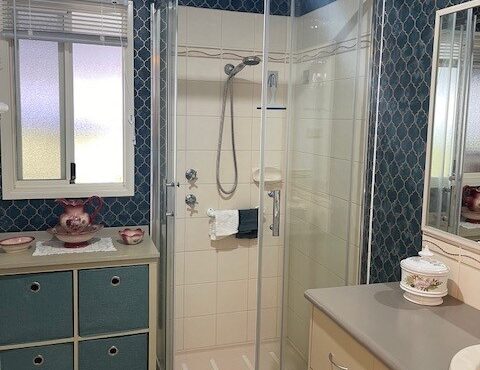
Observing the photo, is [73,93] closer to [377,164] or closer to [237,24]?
[237,24]

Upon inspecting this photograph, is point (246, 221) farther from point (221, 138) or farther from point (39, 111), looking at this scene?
point (39, 111)

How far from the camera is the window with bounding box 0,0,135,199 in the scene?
275cm

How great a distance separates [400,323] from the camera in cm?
158

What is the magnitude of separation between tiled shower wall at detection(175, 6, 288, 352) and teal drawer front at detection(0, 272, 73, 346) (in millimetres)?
860

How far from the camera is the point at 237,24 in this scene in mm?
3086

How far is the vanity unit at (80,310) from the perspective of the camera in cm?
239

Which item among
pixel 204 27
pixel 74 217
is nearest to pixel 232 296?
pixel 74 217

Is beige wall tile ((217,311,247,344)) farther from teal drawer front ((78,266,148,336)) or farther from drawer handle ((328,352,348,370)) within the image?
drawer handle ((328,352,348,370))

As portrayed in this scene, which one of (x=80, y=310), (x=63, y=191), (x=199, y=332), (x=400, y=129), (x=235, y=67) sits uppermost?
(x=235, y=67)

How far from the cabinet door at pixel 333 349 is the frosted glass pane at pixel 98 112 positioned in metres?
1.67

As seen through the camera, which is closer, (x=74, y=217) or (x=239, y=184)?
(x=74, y=217)

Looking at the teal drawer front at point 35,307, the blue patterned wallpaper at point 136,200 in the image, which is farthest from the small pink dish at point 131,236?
the teal drawer front at point 35,307

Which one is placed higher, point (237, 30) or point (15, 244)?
point (237, 30)

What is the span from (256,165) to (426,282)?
1.67 meters
